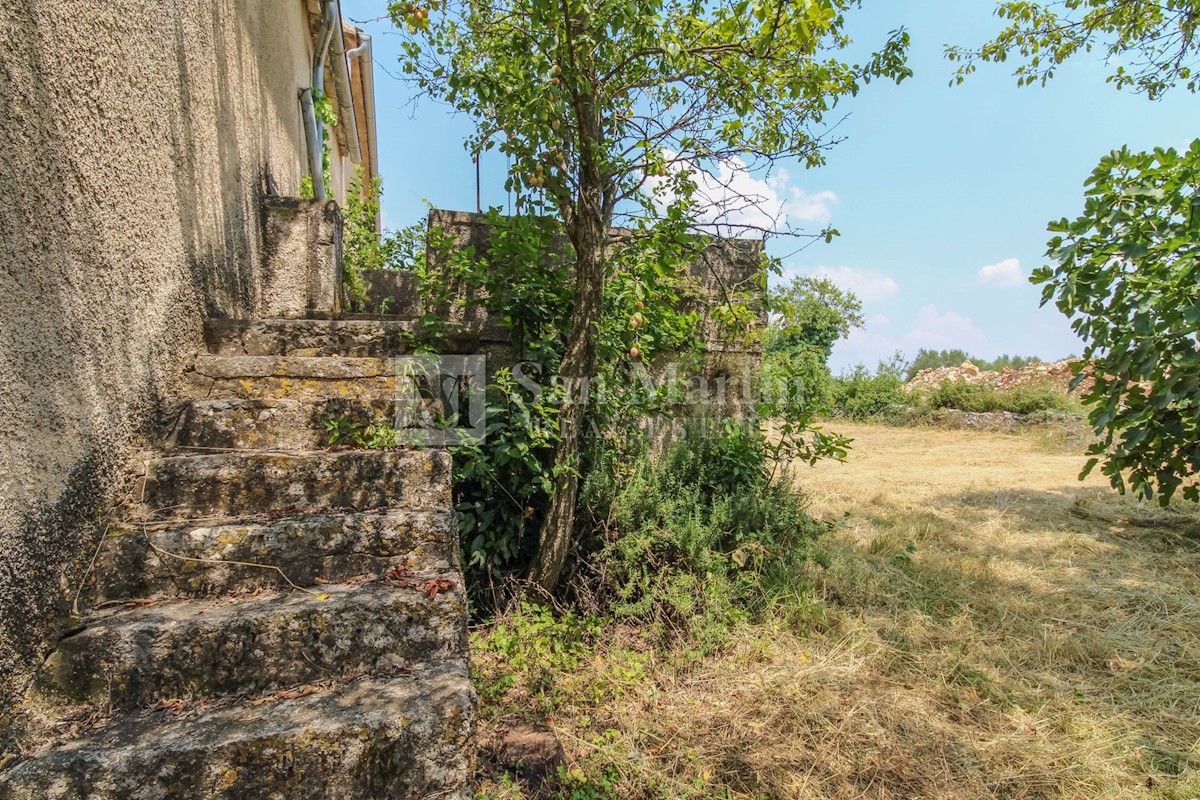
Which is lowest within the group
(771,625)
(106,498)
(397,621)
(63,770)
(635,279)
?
(771,625)

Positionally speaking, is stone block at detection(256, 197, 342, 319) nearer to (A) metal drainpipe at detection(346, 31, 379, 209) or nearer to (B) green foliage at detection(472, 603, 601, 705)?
(B) green foliage at detection(472, 603, 601, 705)

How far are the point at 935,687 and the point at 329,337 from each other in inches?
128

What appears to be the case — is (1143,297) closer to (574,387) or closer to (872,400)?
(574,387)

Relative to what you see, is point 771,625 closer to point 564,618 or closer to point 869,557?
point 564,618

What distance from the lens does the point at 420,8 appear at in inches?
105

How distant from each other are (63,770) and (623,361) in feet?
8.82

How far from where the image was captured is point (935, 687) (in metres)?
2.39

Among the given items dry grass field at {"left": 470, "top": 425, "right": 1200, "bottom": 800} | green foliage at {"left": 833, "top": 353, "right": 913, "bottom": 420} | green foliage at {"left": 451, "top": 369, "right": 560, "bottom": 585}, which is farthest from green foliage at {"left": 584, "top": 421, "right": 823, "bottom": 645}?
green foliage at {"left": 833, "top": 353, "right": 913, "bottom": 420}

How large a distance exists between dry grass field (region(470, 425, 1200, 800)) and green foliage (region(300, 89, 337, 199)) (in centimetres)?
501

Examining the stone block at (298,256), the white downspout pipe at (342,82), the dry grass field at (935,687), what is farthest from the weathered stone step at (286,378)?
the white downspout pipe at (342,82)

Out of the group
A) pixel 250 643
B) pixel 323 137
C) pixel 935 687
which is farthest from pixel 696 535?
pixel 323 137

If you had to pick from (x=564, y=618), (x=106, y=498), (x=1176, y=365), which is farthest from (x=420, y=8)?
(x=1176, y=365)

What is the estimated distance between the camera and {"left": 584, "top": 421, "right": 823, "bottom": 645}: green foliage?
2766 millimetres

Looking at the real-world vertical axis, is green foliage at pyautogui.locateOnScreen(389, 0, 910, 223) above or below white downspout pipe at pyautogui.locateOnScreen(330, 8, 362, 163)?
below
